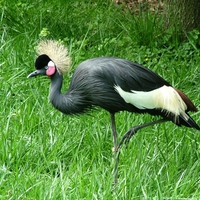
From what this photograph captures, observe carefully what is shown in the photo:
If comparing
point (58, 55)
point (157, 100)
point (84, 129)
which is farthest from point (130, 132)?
point (58, 55)

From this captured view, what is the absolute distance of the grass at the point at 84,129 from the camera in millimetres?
3521

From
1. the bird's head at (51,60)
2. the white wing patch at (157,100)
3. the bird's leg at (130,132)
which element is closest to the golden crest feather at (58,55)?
the bird's head at (51,60)

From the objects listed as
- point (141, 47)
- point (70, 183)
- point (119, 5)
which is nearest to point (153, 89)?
point (70, 183)

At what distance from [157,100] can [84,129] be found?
29.3 inches

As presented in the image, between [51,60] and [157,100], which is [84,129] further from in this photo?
[157,100]

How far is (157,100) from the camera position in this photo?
372 centimetres

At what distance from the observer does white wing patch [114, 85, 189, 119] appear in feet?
12.1

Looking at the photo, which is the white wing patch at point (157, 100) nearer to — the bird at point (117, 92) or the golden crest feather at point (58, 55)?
the bird at point (117, 92)

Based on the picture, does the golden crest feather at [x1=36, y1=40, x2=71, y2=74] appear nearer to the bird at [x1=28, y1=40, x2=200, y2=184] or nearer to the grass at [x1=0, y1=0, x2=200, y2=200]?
the bird at [x1=28, y1=40, x2=200, y2=184]

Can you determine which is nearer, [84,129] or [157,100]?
[157,100]

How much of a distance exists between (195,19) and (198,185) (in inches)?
102

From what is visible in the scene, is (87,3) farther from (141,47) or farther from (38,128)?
(38,128)

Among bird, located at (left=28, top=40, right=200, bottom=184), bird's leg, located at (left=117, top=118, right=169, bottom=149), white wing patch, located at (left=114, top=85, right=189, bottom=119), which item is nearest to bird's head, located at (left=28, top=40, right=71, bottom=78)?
bird, located at (left=28, top=40, right=200, bottom=184)

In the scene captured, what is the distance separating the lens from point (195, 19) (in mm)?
5809
